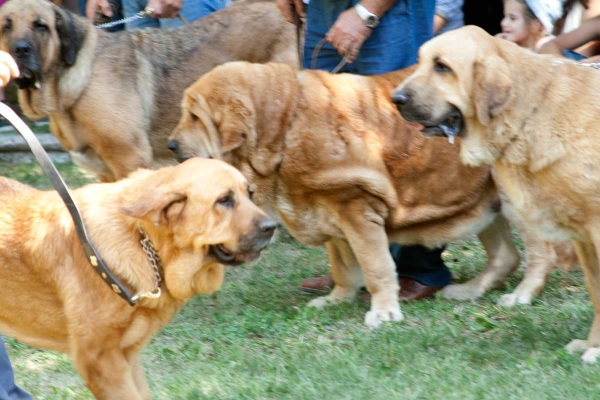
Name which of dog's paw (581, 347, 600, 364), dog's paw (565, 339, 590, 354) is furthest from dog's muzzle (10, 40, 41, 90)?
dog's paw (581, 347, 600, 364)

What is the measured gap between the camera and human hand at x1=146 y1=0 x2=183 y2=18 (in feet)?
22.5

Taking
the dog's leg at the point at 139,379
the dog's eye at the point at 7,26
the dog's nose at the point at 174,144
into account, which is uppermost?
the dog's eye at the point at 7,26

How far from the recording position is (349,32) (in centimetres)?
530

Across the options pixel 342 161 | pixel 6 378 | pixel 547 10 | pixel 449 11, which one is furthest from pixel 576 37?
pixel 6 378

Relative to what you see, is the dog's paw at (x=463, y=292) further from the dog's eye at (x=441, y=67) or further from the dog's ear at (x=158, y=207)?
the dog's ear at (x=158, y=207)

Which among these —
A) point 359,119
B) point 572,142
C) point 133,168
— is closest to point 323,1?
point 359,119

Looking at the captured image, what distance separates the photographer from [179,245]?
3.74 m

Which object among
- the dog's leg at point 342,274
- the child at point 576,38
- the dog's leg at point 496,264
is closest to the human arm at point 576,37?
the child at point 576,38

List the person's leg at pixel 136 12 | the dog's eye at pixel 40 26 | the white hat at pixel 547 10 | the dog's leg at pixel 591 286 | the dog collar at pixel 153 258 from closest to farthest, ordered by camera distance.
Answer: the dog collar at pixel 153 258 < the dog's leg at pixel 591 286 < the dog's eye at pixel 40 26 < the white hat at pixel 547 10 < the person's leg at pixel 136 12

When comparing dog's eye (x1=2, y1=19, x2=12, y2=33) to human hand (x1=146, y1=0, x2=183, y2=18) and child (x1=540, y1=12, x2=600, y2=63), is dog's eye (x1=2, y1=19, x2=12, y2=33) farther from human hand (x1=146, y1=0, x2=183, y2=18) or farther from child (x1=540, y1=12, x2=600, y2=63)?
child (x1=540, y1=12, x2=600, y2=63)

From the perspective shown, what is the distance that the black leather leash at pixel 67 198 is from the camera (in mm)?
3451

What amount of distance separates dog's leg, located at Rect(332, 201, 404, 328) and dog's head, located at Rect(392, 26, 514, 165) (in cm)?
96

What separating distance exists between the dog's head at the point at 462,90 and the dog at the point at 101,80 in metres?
2.69

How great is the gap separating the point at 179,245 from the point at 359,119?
189 centimetres
